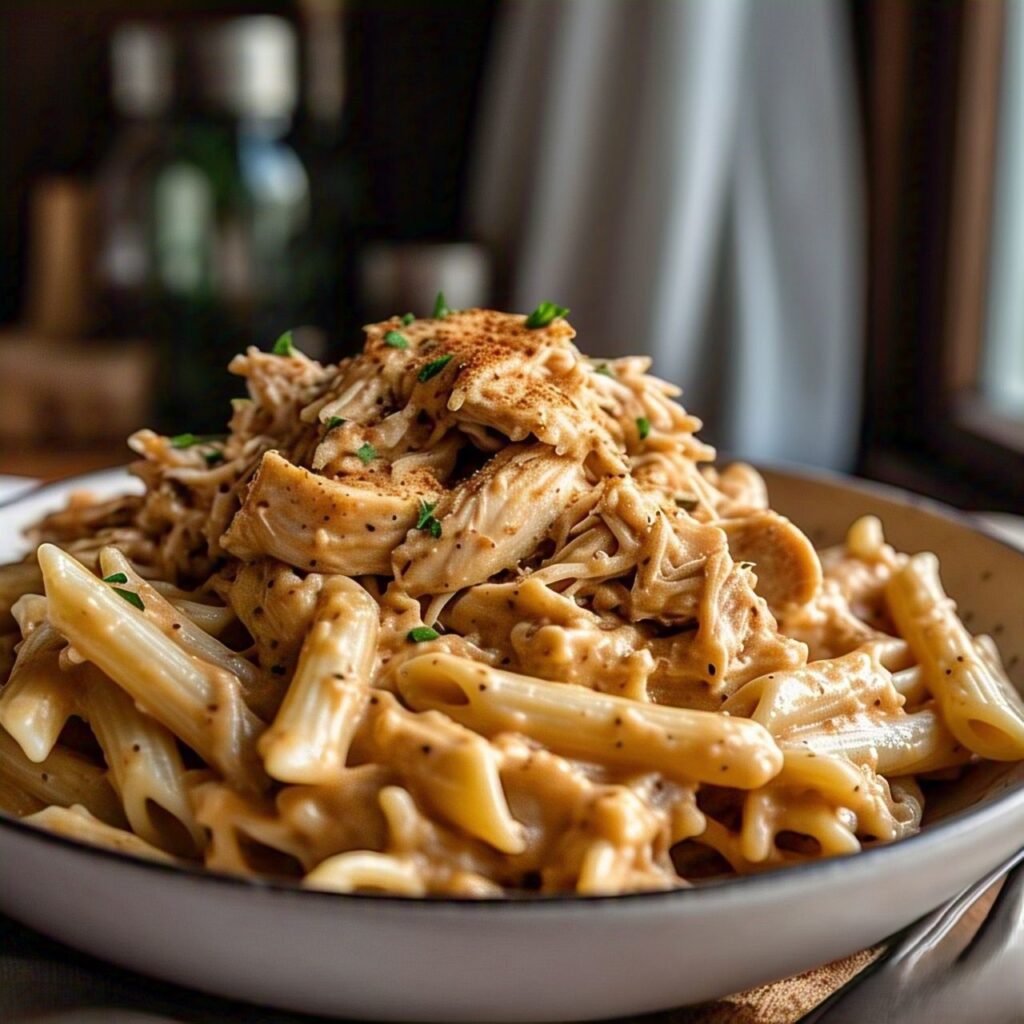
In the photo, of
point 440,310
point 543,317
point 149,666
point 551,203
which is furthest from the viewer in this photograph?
point 551,203

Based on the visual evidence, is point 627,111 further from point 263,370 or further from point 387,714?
point 387,714

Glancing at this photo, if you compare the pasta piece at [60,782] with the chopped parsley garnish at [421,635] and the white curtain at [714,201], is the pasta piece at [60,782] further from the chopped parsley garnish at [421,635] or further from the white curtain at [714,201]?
the white curtain at [714,201]

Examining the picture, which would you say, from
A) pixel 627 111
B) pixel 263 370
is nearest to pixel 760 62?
pixel 627 111

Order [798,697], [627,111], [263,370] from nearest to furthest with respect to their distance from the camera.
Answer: [798,697] → [263,370] → [627,111]

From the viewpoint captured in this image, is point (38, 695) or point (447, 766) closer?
point (447, 766)

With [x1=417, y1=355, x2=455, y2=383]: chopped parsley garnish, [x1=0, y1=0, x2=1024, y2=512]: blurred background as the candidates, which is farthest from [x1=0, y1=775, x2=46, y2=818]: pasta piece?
[x1=0, y1=0, x2=1024, y2=512]: blurred background

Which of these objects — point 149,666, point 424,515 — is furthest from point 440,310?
point 149,666

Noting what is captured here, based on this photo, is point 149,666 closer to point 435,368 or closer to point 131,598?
point 131,598
